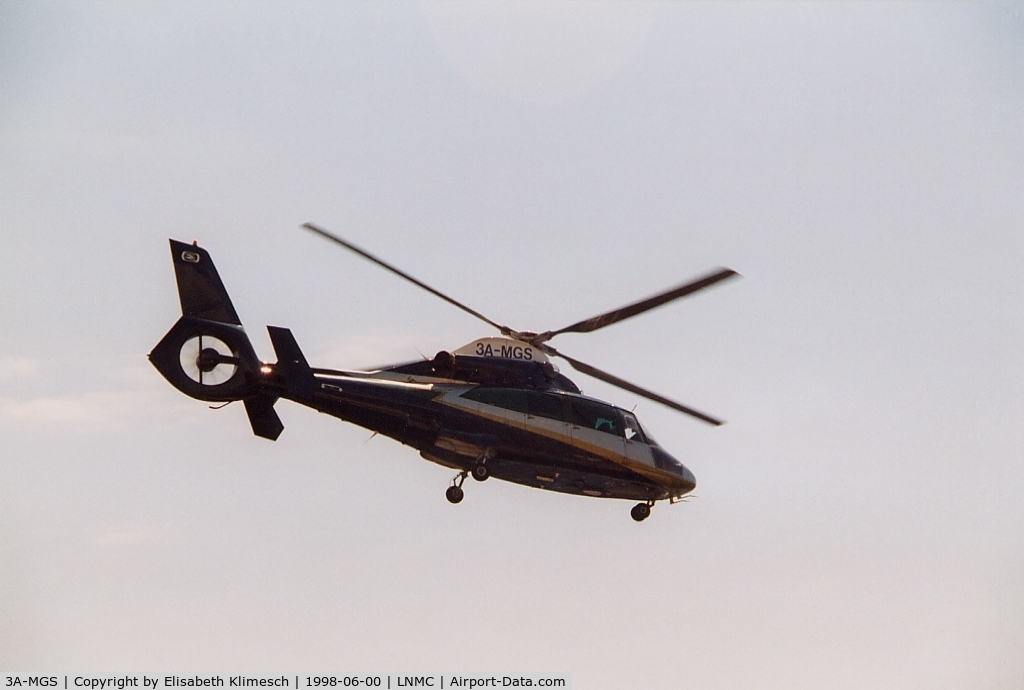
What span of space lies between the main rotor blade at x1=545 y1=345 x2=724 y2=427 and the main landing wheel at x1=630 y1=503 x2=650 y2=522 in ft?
14.7

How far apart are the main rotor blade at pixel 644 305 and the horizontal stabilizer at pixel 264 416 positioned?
944 cm

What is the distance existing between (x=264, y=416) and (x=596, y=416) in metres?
11.0

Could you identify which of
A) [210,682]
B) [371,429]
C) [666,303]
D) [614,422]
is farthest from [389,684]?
[666,303]

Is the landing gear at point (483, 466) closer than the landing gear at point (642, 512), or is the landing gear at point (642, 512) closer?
the landing gear at point (483, 466)

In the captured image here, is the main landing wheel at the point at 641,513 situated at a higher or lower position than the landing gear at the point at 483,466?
lower

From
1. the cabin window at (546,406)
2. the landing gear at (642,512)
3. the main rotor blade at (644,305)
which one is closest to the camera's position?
the main rotor blade at (644,305)

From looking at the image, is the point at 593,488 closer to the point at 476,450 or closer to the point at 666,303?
the point at 476,450

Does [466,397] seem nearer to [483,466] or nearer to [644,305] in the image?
[483,466]

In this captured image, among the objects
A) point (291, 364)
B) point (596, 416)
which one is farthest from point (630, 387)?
point (291, 364)

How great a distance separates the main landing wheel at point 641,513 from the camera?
45.2m

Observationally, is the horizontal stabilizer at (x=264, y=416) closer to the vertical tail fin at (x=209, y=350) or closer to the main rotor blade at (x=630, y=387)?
the vertical tail fin at (x=209, y=350)

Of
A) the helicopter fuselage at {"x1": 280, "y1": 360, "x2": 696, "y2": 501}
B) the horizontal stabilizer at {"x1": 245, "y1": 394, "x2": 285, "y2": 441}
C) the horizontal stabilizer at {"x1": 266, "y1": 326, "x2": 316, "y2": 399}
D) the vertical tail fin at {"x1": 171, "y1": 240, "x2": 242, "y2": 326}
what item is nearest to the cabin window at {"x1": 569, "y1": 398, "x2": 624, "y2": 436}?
the helicopter fuselage at {"x1": 280, "y1": 360, "x2": 696, "y2": 501}

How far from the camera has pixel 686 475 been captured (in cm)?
4519

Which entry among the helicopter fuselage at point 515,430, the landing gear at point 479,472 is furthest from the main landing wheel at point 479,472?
the helicopter fuselage at point 515,430
